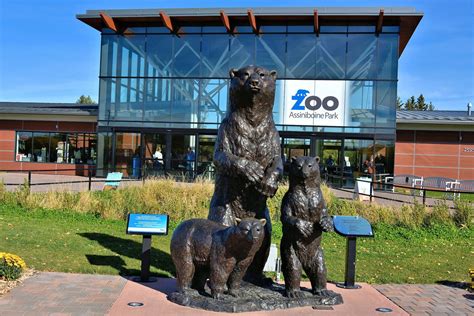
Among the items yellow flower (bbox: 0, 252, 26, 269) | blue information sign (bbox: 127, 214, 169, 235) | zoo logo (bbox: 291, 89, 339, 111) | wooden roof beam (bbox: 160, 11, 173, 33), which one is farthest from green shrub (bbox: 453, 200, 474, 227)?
wooden roof beam (bbox: 160, 11, 173, 33)

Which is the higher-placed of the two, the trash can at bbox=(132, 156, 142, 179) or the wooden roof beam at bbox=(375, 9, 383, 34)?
the wooden roof beam at bbox=(375, 9, 383, 34)

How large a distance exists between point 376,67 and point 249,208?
64.1ft

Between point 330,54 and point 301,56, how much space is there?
1.34 m

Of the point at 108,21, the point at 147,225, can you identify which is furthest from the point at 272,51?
the point at 147,225

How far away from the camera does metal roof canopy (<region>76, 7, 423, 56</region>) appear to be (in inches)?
898

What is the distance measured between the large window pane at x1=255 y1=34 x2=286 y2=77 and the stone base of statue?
1936 cm

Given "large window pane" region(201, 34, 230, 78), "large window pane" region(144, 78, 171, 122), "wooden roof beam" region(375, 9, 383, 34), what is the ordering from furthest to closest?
"large window pane" region(144, 78, 171, 122)
"large window pane" region(201, 34, 230, 78)
"wooden roof beam" region(375, 9, 383, 34)

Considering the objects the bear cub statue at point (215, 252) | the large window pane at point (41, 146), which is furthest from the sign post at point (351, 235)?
the large window pane at point (41, 146)

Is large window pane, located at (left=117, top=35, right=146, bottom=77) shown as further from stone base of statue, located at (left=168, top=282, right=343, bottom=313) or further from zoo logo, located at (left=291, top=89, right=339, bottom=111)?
stone base of statue, located at (left=168, top=282, right=343, bottom=313)

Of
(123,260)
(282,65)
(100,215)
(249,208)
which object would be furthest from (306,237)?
(282,65)

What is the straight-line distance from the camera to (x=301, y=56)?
23984 millimetres

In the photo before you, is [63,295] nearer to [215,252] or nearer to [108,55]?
[215,252]

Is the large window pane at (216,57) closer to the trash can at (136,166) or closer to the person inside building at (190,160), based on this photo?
the person inside building at (190,160)

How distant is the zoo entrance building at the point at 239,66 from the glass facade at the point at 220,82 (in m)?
0.05
